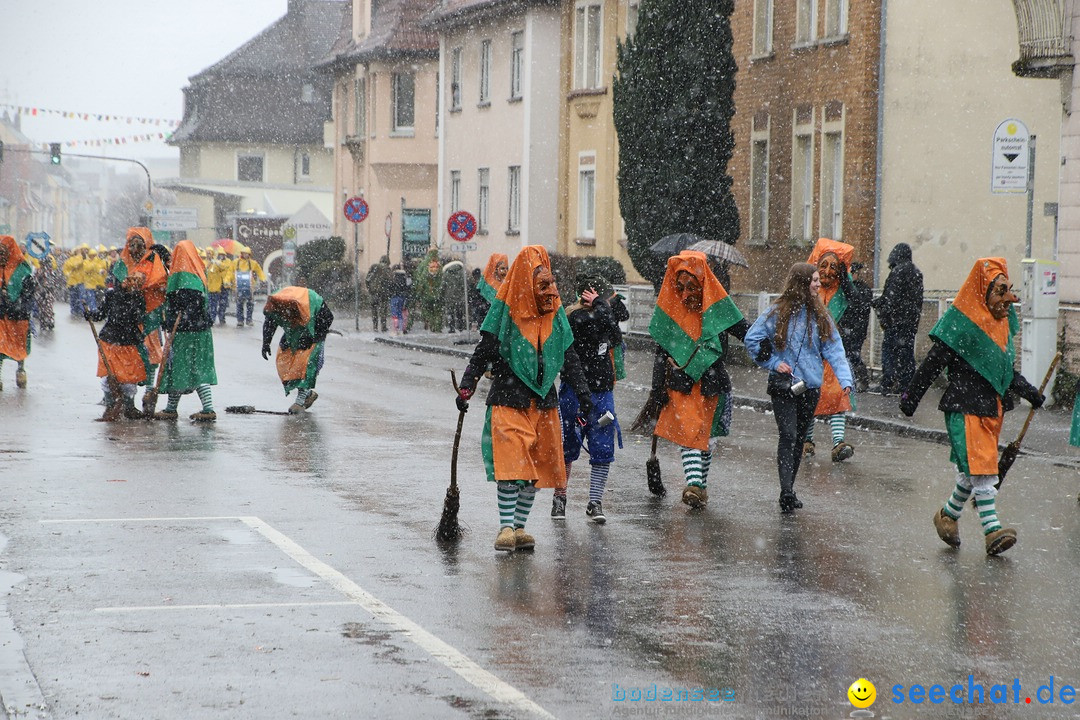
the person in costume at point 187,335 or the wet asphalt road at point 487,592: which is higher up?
the person in costume at point 187,335

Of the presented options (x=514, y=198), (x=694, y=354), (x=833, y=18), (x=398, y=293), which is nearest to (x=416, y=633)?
(x=694, y=354)

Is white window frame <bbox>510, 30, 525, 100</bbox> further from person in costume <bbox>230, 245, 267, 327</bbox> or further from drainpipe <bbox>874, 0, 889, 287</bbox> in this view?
drainpipe <bbox>874, 0, 889, 287</bbox>

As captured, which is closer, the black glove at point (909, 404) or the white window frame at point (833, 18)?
the black glove at point (909, 404)

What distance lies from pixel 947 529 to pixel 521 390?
8.34 ft

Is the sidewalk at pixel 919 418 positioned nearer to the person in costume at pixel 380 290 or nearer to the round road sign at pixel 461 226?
the round road sign at pixel 461 226

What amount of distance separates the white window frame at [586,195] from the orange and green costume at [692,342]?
88.1ft

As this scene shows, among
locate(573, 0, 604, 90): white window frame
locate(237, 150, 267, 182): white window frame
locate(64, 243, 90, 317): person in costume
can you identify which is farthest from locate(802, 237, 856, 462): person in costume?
locate(237, 150, 267, 182): white window frame

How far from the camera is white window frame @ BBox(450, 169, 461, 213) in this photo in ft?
151

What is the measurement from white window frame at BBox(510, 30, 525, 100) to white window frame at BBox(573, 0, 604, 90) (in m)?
2.41

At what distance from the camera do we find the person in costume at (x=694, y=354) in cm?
1118

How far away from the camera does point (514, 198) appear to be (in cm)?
4175

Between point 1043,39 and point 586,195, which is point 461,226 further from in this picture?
point 1043,39

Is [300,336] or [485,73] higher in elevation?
[485,73]

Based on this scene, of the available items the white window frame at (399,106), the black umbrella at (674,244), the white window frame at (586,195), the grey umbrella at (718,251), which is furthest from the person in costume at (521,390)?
the white window frame at (399,106)
